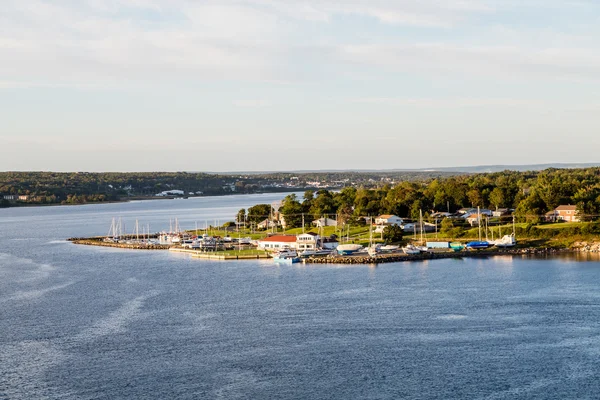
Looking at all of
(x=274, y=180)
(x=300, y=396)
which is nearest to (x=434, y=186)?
(x=300, y=396)

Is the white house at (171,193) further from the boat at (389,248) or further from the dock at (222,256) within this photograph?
the boat at (389,248)

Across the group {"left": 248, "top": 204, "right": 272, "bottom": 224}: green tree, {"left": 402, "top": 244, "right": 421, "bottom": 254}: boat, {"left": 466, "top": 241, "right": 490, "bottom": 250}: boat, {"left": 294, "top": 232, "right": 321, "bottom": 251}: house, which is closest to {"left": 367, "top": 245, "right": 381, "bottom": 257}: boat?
{"left": 402, "top": 244, "right": 421, "bottom": 254}: boat

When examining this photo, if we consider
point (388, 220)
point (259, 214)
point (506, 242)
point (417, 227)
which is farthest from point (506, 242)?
point (259, 214)

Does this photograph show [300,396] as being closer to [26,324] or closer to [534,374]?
[534,374]

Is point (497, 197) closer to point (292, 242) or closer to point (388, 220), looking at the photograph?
point (388, 220)

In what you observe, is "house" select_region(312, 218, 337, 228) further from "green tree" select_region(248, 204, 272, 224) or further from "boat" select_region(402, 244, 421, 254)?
"boat" select_region(402, 244, 421, 254)
